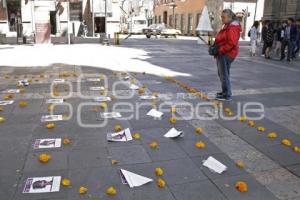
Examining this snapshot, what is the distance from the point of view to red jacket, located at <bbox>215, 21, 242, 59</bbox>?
7.13 meters

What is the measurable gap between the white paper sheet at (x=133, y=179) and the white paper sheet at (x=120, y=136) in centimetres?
111

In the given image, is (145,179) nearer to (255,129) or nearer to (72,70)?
(255,129)

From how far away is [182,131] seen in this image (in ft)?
18.2

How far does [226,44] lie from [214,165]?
142 inches

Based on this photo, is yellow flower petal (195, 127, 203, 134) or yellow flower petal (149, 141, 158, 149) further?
yellow flower petal (195, 127, 203, 134)

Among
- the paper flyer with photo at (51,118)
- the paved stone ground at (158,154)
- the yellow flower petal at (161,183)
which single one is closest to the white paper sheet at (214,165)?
the paved stone ground at (158,154)

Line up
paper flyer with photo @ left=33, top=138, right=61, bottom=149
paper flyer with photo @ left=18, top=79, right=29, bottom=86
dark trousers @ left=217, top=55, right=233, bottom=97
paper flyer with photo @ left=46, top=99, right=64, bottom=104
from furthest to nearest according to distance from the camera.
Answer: paper flyer with photo @ left=18, top=79, right=29, bottom=86, dark trousers @ left=217, top=55, right=233, bottom=97, paper flyer with photo @ left=46, top=99, right=64, bottom=104, paper flyer with photo @ left=33, top=138, right=61, bottom=149

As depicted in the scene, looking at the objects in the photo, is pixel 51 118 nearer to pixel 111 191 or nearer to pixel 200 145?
pixel 200 145

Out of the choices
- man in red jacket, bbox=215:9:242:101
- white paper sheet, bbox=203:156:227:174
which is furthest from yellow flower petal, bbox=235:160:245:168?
man in red jacket, bbox=215:9:242:101

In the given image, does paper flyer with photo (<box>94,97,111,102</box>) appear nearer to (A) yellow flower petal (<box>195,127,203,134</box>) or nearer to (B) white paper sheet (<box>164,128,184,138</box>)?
(B) white paper sheet (<box>164,128,184,138</box>)

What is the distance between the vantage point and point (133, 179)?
154 inches

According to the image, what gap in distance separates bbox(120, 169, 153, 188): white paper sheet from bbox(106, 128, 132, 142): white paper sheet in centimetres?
111

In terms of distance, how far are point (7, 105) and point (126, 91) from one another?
2646mm

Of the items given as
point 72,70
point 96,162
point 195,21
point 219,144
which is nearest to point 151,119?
point 219,144
